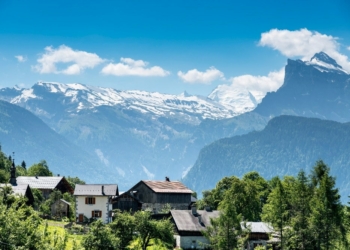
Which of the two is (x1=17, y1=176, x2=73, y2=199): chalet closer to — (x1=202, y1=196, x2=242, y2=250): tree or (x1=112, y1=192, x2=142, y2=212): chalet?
(x1=112, y1=192, x2=142, y2=212): chalet

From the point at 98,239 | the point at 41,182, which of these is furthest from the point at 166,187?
the point at 98,239

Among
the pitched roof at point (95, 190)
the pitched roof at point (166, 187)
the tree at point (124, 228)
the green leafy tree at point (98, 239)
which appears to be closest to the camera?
the green leafy tree at point (98, 239)

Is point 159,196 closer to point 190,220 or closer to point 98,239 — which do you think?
point 190,220

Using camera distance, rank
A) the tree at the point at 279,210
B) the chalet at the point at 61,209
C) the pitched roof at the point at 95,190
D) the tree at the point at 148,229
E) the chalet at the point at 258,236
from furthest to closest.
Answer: the chalet at the point at 61,209
the pitched roof at the point at 95,190
the chalet at the point at 258,236
the tree at the point at 279,210
the tree at the point at 148,229

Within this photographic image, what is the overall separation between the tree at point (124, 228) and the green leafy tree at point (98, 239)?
857 cm

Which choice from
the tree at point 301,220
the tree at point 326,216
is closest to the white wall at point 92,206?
the tree at point 301,220

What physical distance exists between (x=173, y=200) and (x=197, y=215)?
4057cm

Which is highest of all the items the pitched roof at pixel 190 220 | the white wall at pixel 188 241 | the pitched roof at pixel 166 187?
the pitched roof at pixel 166 187

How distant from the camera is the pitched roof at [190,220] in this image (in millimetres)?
98438

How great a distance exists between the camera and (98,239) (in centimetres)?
6675

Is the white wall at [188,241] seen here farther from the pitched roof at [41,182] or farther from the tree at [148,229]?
the pitched roof at [41,182]

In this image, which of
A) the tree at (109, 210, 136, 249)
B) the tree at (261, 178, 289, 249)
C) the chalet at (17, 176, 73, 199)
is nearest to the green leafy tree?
the tree at (109, 210, 136, 249)

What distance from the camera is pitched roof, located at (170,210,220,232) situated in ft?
323

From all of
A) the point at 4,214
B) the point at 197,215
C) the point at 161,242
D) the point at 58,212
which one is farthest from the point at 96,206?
the point at 4,214
